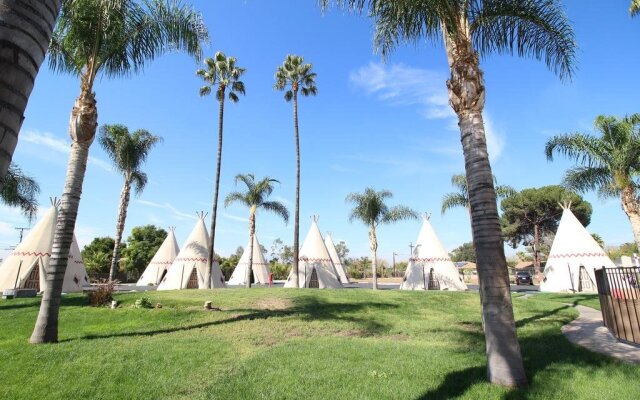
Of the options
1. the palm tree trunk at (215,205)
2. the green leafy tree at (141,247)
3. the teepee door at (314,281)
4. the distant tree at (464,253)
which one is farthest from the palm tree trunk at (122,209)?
the distant tree at (464,253)

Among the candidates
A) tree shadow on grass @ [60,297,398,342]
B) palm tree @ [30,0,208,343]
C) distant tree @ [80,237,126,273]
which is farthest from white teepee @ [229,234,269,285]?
palm tree @ [30,0,208,343]

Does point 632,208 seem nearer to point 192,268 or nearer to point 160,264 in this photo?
point 192,268

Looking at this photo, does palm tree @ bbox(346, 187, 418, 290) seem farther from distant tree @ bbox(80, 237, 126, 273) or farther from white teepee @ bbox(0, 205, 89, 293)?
distant tree @ bbox(80, 237, 126, 273)

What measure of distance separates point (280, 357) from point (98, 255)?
47.3 metres

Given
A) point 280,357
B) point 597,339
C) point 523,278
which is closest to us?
point 280,357

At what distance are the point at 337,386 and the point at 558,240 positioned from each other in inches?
1130

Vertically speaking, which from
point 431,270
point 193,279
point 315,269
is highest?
point 315,269

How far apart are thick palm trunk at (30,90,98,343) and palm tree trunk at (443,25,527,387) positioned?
948 cm

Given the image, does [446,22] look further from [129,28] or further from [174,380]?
[129,28]

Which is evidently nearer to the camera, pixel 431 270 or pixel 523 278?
pixel 431 270

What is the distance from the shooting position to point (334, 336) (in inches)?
409

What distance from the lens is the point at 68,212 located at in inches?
383

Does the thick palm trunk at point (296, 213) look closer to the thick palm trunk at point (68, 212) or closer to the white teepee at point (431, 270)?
the white teepee at point (431, 270)

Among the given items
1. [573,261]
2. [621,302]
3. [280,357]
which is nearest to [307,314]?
[280,357]
